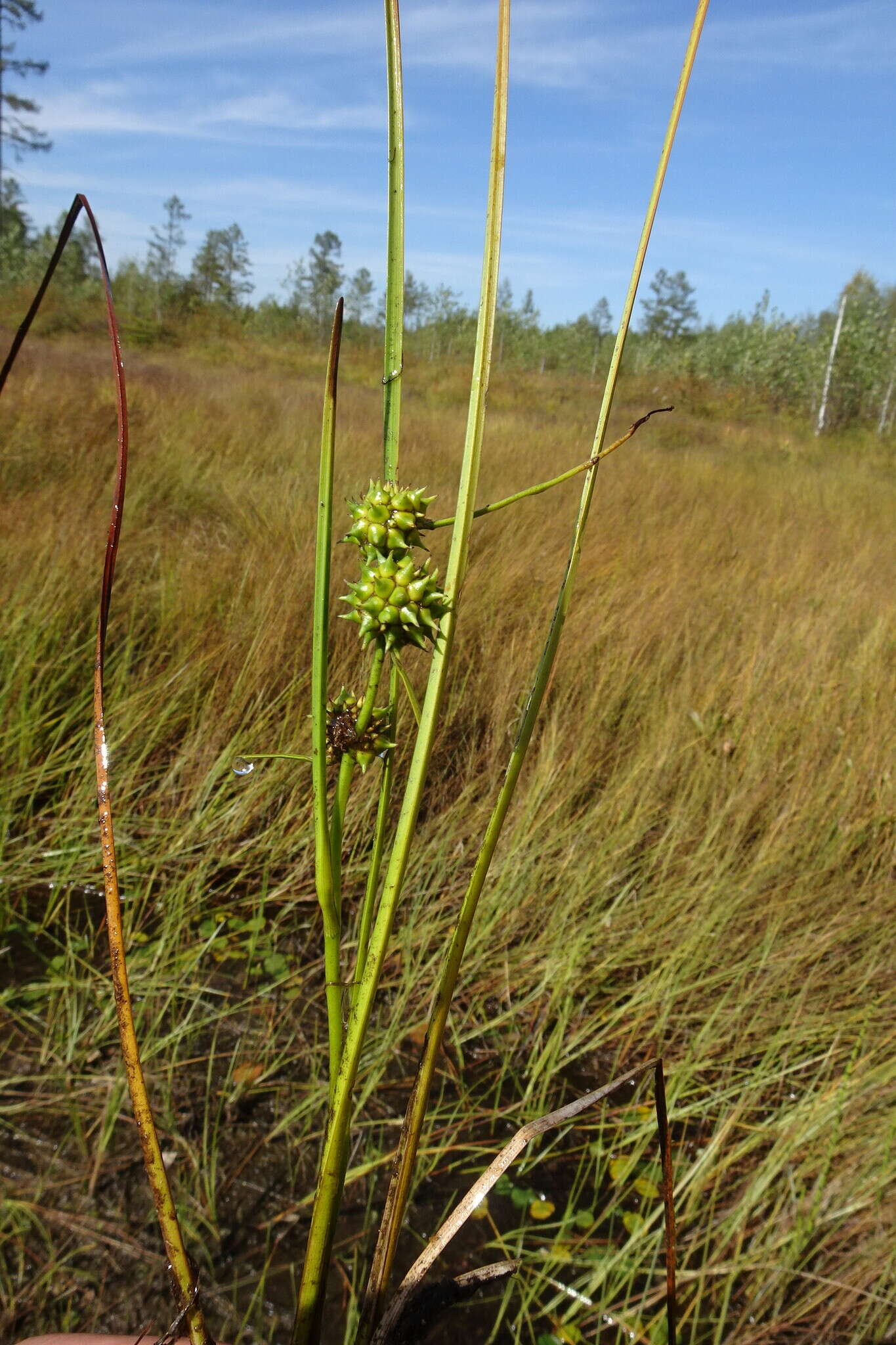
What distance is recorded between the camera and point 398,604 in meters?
0.32

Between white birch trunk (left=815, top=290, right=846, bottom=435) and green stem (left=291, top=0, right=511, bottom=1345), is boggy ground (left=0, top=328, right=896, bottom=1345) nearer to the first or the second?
green stem (left=291, top=0, right=511, bottom=1345)

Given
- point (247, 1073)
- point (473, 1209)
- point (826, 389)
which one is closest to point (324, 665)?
point (473, 1209)

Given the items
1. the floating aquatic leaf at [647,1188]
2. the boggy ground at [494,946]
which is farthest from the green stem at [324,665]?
the floating aquatic leaf at [647,1188]

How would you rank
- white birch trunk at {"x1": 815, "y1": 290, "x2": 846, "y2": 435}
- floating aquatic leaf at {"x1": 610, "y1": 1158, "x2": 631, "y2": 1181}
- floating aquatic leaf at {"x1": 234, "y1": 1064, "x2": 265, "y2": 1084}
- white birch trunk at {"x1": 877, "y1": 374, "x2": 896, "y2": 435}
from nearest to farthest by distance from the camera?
floating aquatic leaf at {"x1": 610, "y1": 1158, "x2": 631, "y2": 1181}
floating aquatic leaf at {"x1": 234, "y1": 1064, "x2": 265, "y2": 1084}
white birch trunk at {"x1": 815, "y1": 290, "x2": 846, "y2": 435}
white birch trunk at {"x1": 877, "y1": 374, "x2": 896, "y2": 435}

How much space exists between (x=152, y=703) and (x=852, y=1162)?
1713mm

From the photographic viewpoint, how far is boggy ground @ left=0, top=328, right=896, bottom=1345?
1.14 m

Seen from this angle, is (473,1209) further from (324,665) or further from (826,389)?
(826,389)

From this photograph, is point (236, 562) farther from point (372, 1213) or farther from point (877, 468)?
point (877, 468)

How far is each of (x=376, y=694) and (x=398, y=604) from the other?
0.06m

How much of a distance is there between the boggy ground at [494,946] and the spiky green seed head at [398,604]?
1173 mm

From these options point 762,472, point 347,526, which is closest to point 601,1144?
point 347,526

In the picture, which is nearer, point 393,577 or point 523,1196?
point 393,577

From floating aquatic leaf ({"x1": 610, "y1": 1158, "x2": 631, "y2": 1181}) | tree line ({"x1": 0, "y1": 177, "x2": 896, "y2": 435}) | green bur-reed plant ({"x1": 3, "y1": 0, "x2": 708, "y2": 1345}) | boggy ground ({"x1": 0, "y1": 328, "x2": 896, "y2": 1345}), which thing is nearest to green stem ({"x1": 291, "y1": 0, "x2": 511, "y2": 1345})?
green bur-reed plant ({"x1": 3, "y1": 0, "x2": 708, "y2": 1345})

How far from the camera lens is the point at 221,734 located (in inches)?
76.2
